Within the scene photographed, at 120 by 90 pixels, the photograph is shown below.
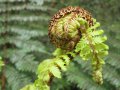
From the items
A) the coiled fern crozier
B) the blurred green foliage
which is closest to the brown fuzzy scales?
the coiled fern crozier

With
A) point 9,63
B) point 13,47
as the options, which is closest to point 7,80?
point 9,63

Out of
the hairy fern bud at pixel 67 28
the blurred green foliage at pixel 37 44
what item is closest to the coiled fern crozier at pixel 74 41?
the hairy fern bud at pixel 67 28

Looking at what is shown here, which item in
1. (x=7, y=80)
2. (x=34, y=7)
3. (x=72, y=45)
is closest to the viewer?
(x=72, y=45)

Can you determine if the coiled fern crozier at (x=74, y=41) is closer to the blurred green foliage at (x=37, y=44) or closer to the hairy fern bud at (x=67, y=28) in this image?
the hairy fern bud at (x=67, y=28)

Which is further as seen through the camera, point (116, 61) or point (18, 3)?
point (18, 3)

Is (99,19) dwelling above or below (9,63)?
above

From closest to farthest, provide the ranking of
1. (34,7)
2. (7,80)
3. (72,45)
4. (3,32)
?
(72,45)
(7,80)
(3,32)
(34,7)

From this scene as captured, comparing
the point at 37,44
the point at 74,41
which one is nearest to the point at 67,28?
the point at 74,41

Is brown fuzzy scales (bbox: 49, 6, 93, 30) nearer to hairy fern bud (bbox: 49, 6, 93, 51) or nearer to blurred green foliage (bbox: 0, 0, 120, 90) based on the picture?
hairy fern bud (bbox: 49, 6, 93, 51)

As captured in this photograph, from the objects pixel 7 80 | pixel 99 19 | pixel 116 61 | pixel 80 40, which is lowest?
pixel 7 80

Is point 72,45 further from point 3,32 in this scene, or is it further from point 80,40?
point 3,32
